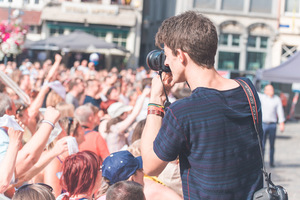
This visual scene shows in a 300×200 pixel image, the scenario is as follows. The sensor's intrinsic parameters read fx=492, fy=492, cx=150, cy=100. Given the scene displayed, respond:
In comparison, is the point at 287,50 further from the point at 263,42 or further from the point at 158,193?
the point at 158,193

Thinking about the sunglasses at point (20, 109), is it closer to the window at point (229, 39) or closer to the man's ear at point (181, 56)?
the man's ear at point (181, 56)

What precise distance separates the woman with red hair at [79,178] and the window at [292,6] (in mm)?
25538

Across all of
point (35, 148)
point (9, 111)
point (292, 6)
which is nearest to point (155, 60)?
point (35, 148)

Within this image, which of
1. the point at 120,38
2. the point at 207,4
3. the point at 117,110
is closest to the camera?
the point at 117,110

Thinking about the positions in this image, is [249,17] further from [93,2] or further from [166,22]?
[166,22]

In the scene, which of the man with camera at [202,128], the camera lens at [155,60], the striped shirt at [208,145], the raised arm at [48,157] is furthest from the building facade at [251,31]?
the striped shirt at [208,145]

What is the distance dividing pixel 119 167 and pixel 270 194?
1197mm

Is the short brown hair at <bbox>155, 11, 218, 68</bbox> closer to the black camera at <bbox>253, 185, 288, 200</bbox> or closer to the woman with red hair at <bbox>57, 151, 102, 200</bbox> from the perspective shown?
the black camera at <bbox>253, 185, 288, 200</bbox>

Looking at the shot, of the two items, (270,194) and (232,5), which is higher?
(270,194)

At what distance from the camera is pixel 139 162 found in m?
3.27

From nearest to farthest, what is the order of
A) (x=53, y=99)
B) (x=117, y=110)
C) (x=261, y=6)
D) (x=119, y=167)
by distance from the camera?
1. (x=119, y=167)
2. (x=53, y=99)
3. (x=117, y=110)
4. (x=261, y=6)

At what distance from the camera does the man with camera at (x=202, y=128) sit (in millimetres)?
2193

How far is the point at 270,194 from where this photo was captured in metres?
2.21

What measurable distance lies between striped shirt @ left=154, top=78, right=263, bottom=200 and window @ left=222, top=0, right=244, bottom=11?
85.5 feet
